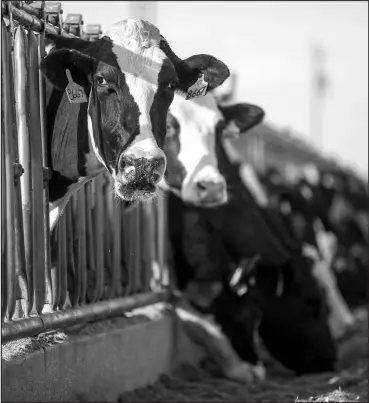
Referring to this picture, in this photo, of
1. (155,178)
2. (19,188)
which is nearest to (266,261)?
(155,178)

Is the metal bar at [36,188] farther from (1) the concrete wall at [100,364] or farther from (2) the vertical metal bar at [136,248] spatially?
(2) the vertical metal bar at [136,248]

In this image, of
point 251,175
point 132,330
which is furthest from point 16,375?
point 251,175

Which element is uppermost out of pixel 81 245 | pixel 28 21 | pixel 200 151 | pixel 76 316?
pixel 28 21

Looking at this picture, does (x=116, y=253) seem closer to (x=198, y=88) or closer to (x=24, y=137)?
(x=198, y=88)

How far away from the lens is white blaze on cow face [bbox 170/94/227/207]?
813cm

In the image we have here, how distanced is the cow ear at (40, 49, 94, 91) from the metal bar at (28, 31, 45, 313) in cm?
15

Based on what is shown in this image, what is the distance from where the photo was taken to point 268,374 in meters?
9.43

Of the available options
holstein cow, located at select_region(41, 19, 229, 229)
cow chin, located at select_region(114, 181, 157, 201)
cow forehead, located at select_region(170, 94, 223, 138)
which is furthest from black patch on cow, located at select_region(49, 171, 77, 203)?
cow forehead, located at select_region(170, 94, 223, 138)

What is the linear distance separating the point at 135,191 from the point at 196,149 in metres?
2.82

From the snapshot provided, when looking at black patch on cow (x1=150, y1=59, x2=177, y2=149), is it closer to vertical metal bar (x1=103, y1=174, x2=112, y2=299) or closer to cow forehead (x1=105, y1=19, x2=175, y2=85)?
cow forehead (x1=105, y1=19, x2=175, y2=85)

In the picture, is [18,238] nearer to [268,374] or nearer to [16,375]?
[16,375]

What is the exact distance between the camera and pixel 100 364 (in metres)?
7.01

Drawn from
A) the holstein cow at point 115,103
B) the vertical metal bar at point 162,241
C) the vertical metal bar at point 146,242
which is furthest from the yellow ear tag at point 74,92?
the vertical metal bar at point 162,241

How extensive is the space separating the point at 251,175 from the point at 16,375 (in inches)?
351
